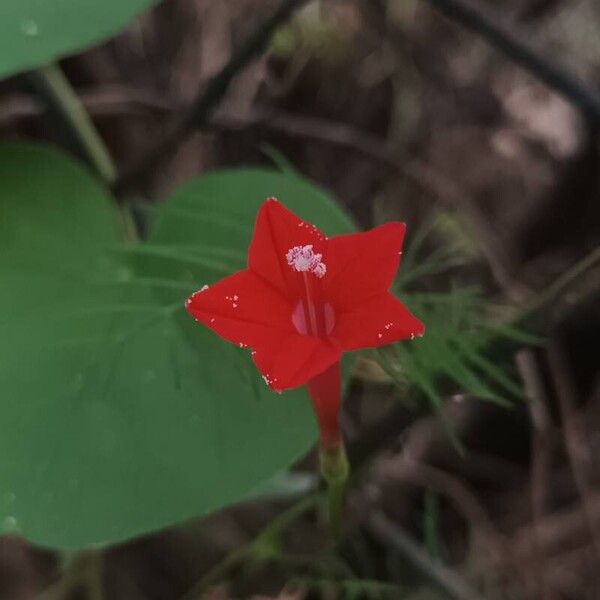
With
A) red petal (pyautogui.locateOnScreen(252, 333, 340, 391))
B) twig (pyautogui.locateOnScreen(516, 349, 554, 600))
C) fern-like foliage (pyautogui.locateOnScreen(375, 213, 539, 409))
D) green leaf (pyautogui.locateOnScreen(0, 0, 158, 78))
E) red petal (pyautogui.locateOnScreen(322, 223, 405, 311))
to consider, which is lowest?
twig (pyautogui.locateOnScreen(516, 349, 554, 600))

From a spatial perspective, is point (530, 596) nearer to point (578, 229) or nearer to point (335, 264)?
point (578, 229)

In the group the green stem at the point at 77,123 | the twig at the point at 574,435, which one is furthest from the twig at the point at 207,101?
the twig at the point at 574,435

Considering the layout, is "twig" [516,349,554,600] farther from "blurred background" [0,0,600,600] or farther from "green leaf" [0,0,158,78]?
"green leaf" [0,0,158,78]

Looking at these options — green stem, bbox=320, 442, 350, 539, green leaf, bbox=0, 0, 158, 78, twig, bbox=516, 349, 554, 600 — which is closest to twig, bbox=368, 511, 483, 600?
twig, bbox=516, 349, 554, 600

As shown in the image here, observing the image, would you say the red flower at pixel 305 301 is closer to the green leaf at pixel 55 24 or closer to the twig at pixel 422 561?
the green leaf at pixel 55 24

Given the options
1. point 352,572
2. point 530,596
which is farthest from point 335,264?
point 530,596
